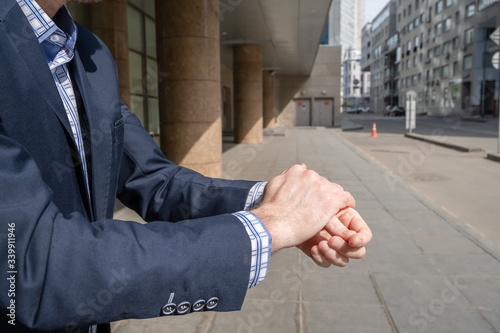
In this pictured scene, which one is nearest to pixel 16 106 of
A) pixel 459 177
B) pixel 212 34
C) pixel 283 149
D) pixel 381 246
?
pixel 381 246

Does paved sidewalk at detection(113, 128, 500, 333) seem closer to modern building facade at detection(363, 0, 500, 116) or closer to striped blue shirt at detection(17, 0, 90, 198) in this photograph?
striped blue shirt at detection(17, 0, 90, 198)

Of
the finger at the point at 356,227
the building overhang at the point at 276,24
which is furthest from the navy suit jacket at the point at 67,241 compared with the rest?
the building overhang at the point at 276,24

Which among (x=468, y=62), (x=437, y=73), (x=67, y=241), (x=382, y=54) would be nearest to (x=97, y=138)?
(x=67, y=241)

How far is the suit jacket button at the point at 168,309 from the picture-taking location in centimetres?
87

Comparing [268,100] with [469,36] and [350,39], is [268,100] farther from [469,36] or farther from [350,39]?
[350,39]

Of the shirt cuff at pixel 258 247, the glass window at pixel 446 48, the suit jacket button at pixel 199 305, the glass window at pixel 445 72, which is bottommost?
the suit jacket button at pixel 199 305

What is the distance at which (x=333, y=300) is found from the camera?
3410 millimetres

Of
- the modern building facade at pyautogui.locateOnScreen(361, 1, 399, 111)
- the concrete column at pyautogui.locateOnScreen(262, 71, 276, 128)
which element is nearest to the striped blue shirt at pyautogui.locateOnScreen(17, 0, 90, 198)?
the concrete column at pyautogui.locateOnScreen(262, 71, 276, 128)

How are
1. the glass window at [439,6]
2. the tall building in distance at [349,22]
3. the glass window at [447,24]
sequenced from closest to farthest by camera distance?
1. the glass window at [447,24]
2. the glass window at [439,6]
3. the tall building in distance at [349,22]

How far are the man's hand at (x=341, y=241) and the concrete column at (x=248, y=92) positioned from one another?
59.3 feet

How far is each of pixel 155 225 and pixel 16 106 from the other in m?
0.39

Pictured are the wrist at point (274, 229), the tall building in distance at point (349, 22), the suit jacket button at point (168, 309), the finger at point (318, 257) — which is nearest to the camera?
the suit jacket button at point (168, 309)

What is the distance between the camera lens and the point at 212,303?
91 centimetres

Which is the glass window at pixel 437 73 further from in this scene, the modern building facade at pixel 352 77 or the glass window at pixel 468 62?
the modern building facade at pixel 352 77
